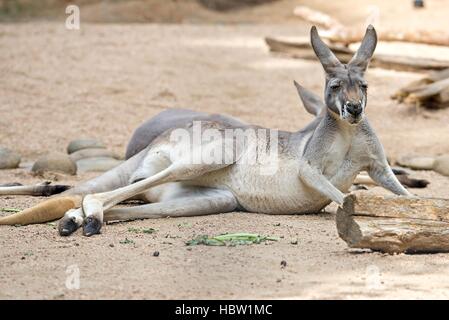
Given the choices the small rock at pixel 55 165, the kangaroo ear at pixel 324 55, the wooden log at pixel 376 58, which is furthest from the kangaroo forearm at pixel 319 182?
the wooden log at pixel 376 58

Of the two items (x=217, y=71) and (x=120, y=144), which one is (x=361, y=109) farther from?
(x=217, y=71)

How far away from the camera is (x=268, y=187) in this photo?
575 centimetres

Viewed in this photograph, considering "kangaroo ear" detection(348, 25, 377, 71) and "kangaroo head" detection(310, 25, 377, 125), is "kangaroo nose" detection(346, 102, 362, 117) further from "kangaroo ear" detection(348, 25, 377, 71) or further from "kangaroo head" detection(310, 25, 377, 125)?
"kangaroo ear" detection(348, 25, 377, 71)

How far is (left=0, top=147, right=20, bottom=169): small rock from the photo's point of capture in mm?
7492

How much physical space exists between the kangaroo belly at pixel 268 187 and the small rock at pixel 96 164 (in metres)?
1.74

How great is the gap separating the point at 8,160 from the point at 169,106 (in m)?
2.43

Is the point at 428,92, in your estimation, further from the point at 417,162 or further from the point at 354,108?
the point at 354,108

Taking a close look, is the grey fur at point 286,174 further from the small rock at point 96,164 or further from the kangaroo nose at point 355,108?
the small rock at point 96,164

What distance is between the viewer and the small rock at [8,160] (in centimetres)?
749

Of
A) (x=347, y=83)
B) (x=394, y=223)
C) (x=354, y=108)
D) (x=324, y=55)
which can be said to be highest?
(x=324, y=55)

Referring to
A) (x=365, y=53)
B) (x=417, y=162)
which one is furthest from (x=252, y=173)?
(x=417, y=162)

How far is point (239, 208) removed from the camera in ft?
19.2

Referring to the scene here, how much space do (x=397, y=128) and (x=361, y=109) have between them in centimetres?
392
